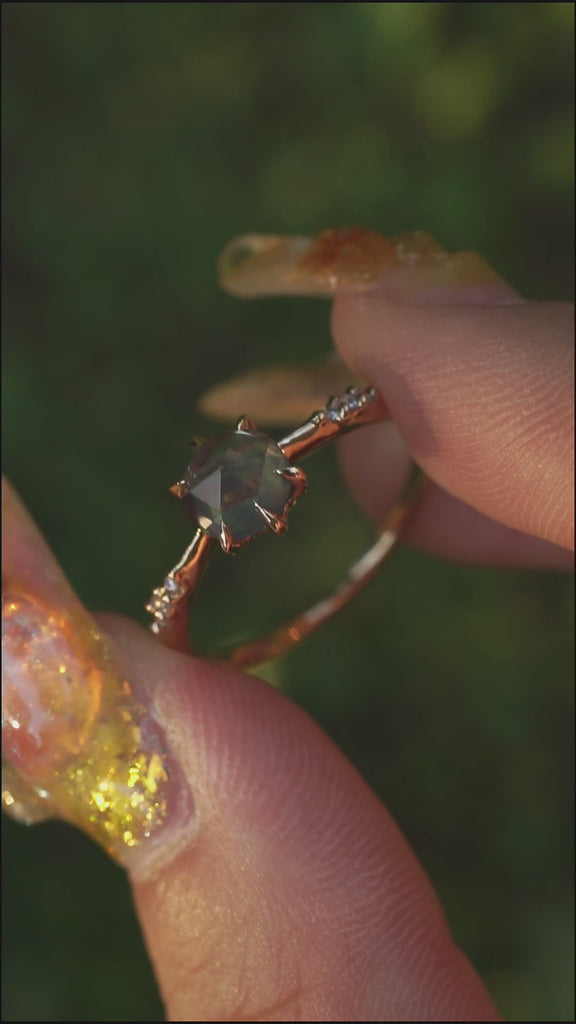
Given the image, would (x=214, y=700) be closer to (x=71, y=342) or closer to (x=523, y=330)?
(x=523, y=330)

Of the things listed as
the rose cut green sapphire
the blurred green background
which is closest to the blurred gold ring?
the rose cut green sapphire

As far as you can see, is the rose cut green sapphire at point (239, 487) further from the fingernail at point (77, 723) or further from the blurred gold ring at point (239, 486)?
the fingernail at point (77, 723)

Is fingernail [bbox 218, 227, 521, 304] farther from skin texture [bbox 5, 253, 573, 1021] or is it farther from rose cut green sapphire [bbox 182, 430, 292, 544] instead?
rose cut green sapphire [bbox 182, 430, 292, 544]

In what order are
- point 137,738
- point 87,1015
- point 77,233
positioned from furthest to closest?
1. point 77,233
2. point 87,1015
3. point 137,738

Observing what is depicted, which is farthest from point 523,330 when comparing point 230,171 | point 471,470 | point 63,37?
point 63,37

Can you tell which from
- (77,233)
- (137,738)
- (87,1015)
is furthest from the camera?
(77,233)

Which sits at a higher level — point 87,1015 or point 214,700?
point 214,700

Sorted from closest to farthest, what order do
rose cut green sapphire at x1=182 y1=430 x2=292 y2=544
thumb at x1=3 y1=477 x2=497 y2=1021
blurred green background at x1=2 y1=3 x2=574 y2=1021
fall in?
1. rose cut green sapphire at x1=182 y1=430 x2=292 y2=544
2. thumb at x1=3 y1=477 x2=497 y2=1021
3. blurred green background at x1=2 y1=3 x2=574 y2=1021

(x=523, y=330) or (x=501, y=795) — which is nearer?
(x=523, y=330)

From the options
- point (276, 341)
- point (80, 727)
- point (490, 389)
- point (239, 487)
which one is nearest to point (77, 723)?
point (80, 727)
